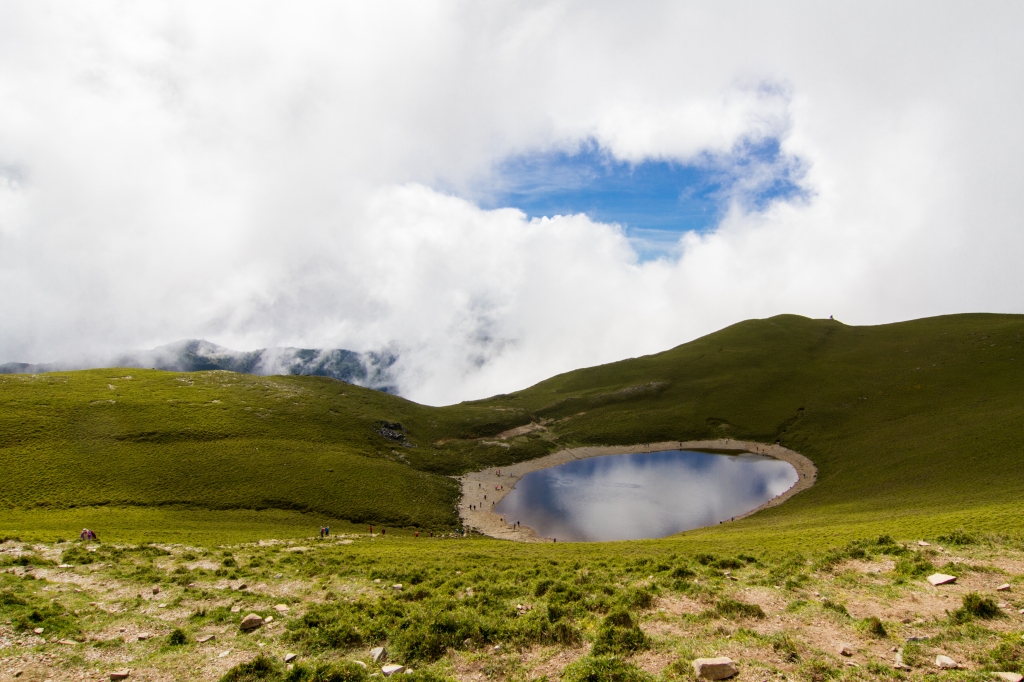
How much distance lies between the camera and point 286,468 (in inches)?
3125

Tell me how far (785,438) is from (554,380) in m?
89.0

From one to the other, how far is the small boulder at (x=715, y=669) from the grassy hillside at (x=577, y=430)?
2680 cm

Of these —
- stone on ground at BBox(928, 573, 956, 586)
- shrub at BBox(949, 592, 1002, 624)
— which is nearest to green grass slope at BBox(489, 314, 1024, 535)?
stone on ground at BBox(928, 573, 956, 586)

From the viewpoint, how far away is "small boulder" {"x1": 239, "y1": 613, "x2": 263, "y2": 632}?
16.7 m

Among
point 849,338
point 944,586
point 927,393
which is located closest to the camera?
point 944,586

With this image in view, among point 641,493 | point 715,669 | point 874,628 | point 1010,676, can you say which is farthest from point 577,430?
point 1010,676

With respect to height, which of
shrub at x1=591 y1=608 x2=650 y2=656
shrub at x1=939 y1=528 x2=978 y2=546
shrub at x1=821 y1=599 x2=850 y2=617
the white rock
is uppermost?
the white rock

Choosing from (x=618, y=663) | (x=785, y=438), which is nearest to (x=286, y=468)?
(x=618, y=663)

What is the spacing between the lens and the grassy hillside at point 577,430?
58.6m

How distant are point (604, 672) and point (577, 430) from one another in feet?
418

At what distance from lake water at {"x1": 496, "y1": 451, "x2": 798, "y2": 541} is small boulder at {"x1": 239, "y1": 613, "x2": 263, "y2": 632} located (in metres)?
57.8

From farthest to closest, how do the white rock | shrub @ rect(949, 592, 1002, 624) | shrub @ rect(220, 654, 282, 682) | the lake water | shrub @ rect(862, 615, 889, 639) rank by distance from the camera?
1. the lake water
2. shrub @ rect(949, 592, 1002, 624)
3. shrub @ rect(862, 615, 889, 639)
4. shrub @ rect(220, 654, 282, 682)
5. the white rock

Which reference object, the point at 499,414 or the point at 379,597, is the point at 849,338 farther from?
the point at 379,597

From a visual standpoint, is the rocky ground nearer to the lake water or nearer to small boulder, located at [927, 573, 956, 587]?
small boulder, located at [927, 573, 956, 587]
